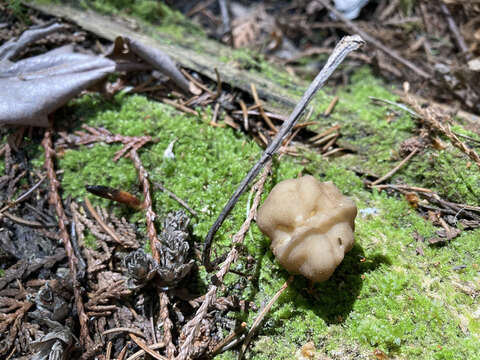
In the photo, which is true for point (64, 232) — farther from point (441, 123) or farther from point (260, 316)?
point (441, 123)

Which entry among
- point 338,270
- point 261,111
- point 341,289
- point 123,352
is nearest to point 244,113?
point 261,111

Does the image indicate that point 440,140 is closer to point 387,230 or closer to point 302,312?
point 387,230

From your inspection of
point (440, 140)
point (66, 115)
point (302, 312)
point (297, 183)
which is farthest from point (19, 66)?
point (440, 140)

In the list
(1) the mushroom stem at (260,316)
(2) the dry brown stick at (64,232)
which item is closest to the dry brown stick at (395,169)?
(1) the mushroom stem at (260,316)

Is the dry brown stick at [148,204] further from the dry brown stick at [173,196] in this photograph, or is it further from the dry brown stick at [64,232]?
the dry brown stick at [64,232]

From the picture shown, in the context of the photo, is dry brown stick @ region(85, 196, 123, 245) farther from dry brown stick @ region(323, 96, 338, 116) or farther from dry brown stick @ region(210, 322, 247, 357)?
dry brown stick @ region(323, 96, 338, 116)

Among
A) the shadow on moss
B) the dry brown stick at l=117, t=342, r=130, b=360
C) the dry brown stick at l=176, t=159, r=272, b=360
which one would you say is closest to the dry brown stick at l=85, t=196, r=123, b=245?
the dry brown stick at l=117, t=342, r=130, b=360
